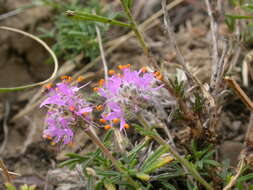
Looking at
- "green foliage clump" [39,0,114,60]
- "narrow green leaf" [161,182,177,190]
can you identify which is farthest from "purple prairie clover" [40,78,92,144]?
"green foliage clump" [39,0,114,60]

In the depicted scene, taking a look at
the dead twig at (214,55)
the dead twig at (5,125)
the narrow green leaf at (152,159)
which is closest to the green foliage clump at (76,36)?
the dead twig at (5,125)

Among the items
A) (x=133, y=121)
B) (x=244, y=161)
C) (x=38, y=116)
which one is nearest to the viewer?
(x=244, y=161)

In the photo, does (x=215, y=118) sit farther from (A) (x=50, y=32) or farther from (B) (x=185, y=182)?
(A) (x=50, y=32)

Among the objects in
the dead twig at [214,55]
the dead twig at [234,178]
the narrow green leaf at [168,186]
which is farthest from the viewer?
the dead twig at [214,55]

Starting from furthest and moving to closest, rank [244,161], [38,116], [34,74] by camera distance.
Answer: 1. [34,74]
2. [38,116]
3. [244,161]

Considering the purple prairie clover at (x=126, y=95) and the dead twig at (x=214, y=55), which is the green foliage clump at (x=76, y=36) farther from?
the purple prairie clover at (x=126, y=95)

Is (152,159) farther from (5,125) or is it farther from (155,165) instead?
(5,125)

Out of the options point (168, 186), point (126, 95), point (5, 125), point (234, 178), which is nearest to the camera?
point (126, 95)

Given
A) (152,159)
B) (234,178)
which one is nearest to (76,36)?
(152,159)

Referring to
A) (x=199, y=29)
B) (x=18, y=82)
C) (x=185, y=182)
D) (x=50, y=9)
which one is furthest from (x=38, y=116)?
(x=199, y=29)

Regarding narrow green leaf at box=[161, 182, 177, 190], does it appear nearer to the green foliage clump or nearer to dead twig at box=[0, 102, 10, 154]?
the green foliage clump

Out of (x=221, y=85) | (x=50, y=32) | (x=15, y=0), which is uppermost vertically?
(x=15, y=0)
